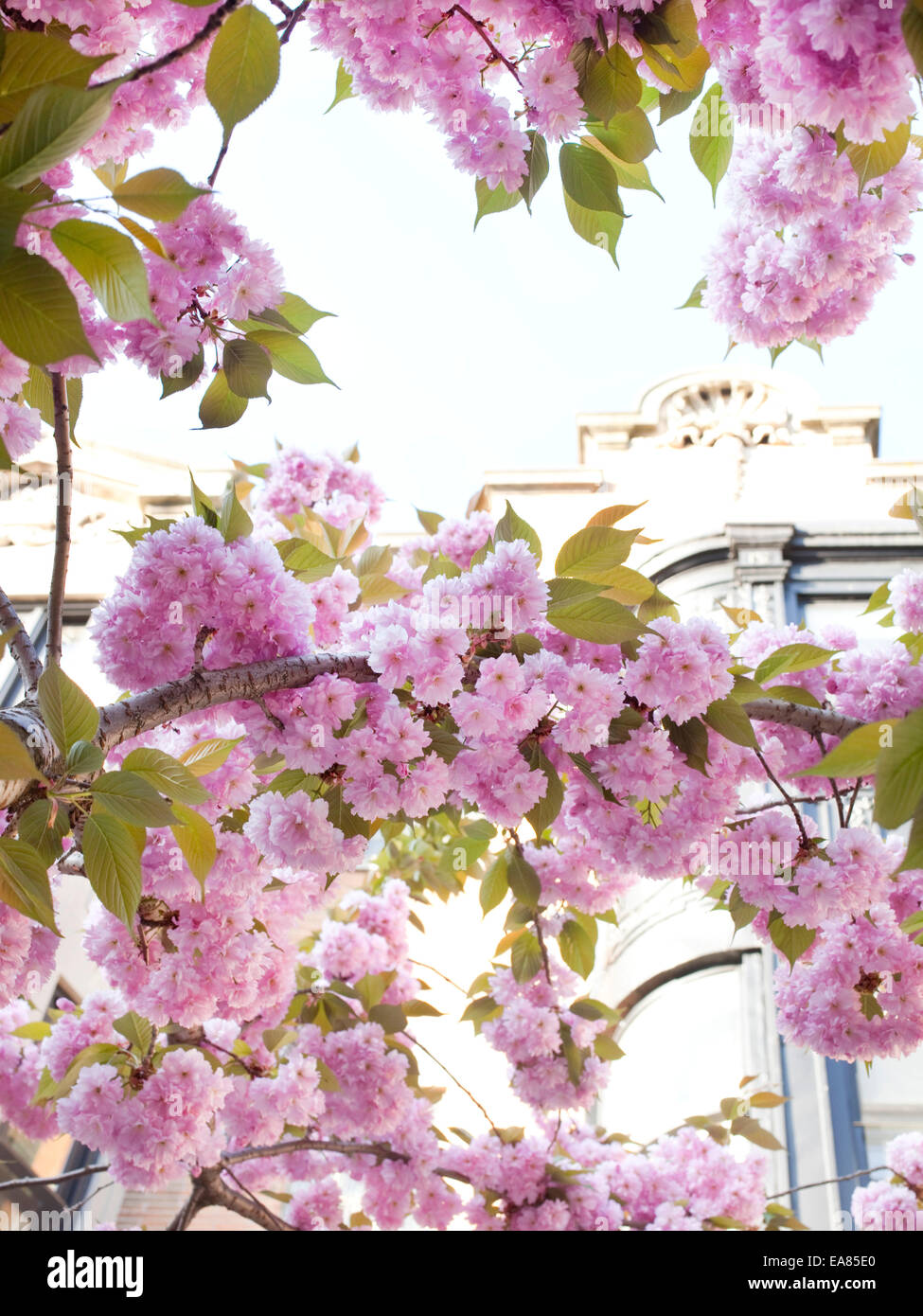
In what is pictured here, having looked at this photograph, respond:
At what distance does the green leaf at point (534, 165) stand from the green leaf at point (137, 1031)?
209cm

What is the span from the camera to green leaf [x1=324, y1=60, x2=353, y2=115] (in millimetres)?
1758

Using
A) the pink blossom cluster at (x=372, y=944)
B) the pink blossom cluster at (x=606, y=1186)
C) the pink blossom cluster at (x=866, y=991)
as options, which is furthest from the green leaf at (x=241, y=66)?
the pink blossom cluster at (x=606, y=1186)

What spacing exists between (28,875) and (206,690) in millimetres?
471

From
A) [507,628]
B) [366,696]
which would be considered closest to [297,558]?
[366,696]

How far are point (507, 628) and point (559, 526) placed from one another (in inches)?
224

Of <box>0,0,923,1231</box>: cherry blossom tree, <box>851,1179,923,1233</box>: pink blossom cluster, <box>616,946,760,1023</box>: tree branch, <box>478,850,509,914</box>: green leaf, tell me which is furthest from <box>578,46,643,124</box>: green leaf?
<box>616,946,760,1023</box>: tree branch

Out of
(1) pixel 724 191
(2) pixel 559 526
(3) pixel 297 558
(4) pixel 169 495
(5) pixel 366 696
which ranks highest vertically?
(4) pixel 169 495

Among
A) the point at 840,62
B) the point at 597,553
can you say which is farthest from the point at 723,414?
the point at 840,62

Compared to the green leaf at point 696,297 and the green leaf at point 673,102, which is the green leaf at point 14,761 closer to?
the green leaf at point 673,102

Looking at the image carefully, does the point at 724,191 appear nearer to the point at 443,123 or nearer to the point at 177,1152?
the point at 443,123

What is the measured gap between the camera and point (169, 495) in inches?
309

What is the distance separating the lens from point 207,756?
1.58m

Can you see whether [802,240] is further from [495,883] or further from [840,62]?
[495,883]

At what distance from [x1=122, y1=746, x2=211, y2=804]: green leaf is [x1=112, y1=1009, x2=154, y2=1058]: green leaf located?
4.88 ft
